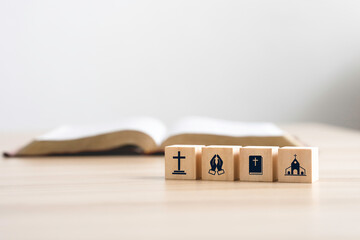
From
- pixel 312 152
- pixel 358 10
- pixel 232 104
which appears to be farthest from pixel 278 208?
pixel 358 10

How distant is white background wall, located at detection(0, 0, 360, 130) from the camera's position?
4.19 metres

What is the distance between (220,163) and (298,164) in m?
0.17

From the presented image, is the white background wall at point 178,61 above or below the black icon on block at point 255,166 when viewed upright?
above

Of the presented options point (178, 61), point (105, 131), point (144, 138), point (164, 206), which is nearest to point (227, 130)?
point (144, 138)

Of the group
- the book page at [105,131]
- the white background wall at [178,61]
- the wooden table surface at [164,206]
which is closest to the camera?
the wooden table surface at [164,206]

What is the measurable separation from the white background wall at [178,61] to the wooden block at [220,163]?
9.45 feet

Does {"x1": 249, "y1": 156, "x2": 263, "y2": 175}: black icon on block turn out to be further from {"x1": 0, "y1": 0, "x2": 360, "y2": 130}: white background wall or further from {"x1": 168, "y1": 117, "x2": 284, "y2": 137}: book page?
{"x1": 0, "y1": 0, "x2": 360, "y2": 130}: white background wall

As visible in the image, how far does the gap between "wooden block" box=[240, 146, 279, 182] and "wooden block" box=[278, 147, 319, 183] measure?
0.02 metres

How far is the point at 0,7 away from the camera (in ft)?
14.1

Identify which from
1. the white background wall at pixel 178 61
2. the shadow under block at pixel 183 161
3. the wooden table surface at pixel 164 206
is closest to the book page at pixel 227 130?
the wooden table surface at pixel 164 206

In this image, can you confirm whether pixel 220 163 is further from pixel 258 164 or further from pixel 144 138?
pixel 144 138

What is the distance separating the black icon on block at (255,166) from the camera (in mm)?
1262

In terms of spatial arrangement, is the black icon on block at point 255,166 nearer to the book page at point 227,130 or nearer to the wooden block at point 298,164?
the wooden block at point 298,164

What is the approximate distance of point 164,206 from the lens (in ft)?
3.27
